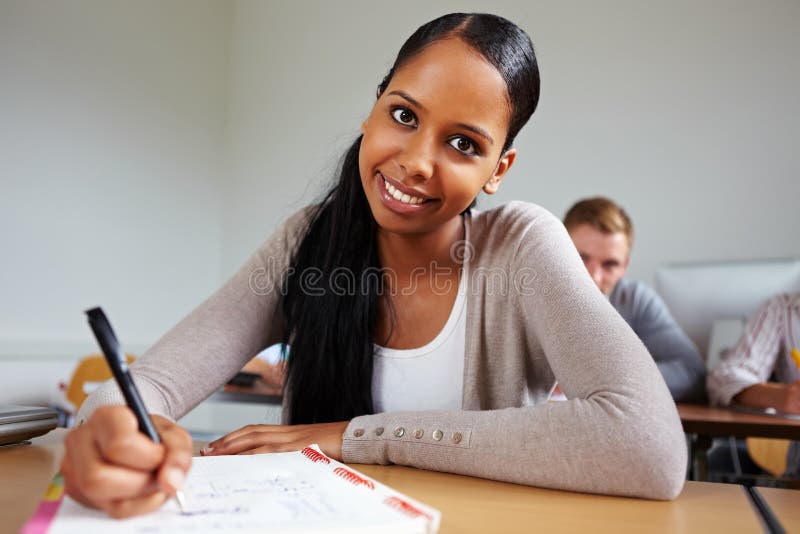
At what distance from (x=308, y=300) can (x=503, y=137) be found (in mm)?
449

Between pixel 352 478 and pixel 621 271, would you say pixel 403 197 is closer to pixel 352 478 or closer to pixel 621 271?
pixel 352 478

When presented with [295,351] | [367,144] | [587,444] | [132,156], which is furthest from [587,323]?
[132,156]

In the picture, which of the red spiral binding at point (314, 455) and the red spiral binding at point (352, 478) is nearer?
Answer: the red spiral binding at point (352, 478)

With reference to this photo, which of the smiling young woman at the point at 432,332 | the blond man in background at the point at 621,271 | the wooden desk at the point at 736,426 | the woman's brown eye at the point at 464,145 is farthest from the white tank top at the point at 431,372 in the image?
the blond man in background at the point at 621,271

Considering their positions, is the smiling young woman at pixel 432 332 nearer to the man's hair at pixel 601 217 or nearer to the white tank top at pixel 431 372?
the white tank top at pixel 431 372

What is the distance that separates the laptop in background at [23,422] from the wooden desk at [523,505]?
2.9 inches

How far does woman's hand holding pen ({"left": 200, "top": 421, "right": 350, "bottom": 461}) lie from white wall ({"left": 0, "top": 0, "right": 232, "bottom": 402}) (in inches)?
119

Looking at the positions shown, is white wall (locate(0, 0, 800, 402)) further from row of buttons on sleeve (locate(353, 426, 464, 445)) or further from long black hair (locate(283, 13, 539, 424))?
row of buttons on sleeve (locate(353, 426, 464, 445))

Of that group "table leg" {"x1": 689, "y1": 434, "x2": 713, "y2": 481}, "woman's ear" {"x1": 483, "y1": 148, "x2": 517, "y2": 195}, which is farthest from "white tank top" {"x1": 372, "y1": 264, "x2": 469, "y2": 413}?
"table leg" {"x1": 689, "y1": 434, "x2": 713, "y2": 481}

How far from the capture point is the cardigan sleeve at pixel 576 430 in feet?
2.59

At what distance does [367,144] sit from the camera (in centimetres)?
118

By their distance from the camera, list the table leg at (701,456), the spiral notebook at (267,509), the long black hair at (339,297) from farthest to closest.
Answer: the table leg at (701,456), the long black hair at (339,297), the spiral notebook at (267,509)

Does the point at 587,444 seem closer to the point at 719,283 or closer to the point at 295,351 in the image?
the point at 295,351

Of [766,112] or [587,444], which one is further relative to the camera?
[766,112]
